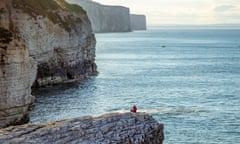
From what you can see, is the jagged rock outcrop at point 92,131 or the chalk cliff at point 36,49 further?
the chalk cliff at point 36,49

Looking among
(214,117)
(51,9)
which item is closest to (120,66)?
(51,9)

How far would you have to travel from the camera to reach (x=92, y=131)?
74.7 ft

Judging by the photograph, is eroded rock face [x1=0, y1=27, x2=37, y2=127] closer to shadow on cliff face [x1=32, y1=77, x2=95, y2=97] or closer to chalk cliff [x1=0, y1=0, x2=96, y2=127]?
chalk cliff [x1=0, y1=0, x2=96, y2=127]

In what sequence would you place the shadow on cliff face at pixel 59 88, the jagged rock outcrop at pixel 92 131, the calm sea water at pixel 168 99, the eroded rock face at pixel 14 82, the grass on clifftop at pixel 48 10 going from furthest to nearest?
the grass on clifftop at pixel 48 10 < the shadow on cliff face at pixel 59 88 < the calm sea water at pixel 168 99 < the eroded rock face at pixel 14 82 < the jagged rock outcrop at pixel 92 131

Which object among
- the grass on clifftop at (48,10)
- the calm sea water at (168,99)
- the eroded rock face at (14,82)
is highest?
the grass on clifftop at (48,10)

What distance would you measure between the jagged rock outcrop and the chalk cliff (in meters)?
22.8

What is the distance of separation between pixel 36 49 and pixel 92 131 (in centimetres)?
5416

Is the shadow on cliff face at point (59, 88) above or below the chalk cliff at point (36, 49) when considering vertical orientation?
below

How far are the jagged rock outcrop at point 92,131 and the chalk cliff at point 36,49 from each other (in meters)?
22.8

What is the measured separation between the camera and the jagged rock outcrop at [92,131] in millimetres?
22156

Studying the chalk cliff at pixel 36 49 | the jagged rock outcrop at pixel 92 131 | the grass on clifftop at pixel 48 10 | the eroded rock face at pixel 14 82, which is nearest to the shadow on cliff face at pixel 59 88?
the chalk cliff at pixel 36 49

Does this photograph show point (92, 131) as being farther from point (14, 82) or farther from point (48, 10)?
point (48, 10)

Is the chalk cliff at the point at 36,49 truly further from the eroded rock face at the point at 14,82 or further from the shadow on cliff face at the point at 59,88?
the shadow on cliff face at the point at 59,88

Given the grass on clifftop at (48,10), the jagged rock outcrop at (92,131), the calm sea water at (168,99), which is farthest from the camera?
the grass on clifftop at (48,10)
